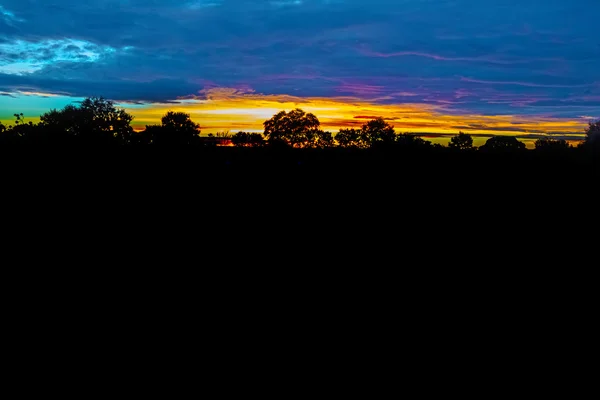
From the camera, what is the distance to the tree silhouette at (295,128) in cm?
7394

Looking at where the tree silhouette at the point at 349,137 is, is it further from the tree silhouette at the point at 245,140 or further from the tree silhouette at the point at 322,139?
the tree silhouette at the point at 245,140

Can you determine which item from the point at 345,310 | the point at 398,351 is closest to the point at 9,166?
the point at 345,310

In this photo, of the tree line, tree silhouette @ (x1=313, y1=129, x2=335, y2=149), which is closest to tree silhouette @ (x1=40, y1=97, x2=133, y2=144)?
the tree line

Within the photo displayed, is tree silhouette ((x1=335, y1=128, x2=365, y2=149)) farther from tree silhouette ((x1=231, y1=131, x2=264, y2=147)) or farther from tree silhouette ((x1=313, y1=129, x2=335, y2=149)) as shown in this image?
tree silhouette ((x1=231, y1=131, x2=264, y2=147))

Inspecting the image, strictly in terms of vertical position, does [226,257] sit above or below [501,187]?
below

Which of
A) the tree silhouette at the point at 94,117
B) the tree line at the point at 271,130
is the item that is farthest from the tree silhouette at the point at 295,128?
the tree silhouette at the point at 94,117

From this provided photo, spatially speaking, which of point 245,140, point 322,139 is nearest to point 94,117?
point 245,140

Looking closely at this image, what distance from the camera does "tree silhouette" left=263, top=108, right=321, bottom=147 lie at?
73938 mm

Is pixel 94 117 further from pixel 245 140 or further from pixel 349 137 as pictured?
pixel 349 137

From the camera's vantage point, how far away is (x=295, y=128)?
74188 mm

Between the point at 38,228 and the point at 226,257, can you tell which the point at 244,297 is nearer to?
the point at 226,257

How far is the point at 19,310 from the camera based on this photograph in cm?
718

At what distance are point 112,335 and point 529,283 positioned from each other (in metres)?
8.56

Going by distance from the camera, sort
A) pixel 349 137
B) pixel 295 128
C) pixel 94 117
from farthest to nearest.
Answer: pixel 349 137, pixel 295 128, pixel 94 117
